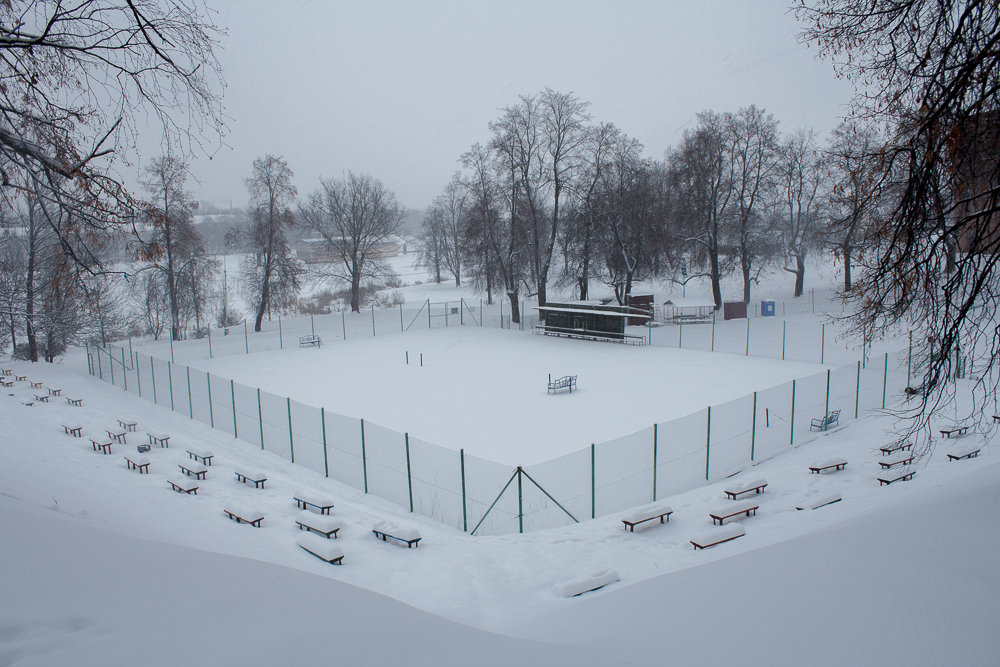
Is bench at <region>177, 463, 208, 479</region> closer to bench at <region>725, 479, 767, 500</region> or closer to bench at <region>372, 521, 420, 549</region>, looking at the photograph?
bench at <region>372, 521, 420, 549</region>

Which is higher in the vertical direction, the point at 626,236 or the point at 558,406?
the point at 626,236

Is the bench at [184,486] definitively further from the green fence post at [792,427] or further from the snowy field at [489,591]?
the green fence post at [792,427]

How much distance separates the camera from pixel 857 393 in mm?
16109

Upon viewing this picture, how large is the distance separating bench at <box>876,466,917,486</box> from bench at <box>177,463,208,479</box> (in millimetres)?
13235

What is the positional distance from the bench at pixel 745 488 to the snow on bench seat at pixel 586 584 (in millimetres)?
4318

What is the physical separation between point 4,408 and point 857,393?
76.5ft

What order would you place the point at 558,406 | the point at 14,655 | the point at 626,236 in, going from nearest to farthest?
the point at 14,655
the point at 558,406
the point at 626,236

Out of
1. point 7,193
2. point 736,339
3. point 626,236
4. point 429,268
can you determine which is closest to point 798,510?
point 7,193

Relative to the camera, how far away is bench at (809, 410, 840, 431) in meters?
15.3

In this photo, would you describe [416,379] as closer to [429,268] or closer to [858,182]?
[858,182]

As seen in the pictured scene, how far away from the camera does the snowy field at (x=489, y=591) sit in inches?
148

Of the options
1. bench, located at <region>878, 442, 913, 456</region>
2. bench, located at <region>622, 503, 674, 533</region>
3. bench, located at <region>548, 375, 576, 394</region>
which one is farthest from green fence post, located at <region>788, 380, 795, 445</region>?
bench, located at <region>548, 375, 576, 394</region>

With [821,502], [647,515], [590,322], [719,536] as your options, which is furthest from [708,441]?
[590,322]

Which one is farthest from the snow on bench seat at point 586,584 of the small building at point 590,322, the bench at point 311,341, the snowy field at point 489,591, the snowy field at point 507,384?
the bench at point 311,341
